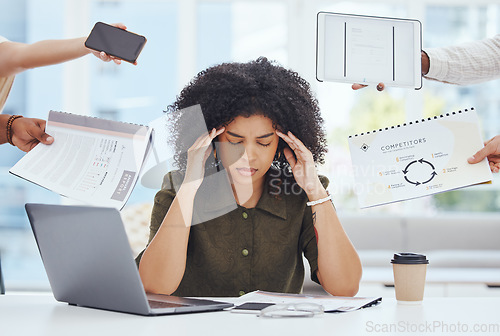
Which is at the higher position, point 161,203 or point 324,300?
point 161,203

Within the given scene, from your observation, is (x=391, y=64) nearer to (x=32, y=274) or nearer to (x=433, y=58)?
(x=433, y=58)

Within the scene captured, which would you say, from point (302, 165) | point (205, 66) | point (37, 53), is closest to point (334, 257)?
point (302, 165)

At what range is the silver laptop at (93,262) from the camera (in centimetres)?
91

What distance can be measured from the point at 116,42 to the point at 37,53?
31 cm

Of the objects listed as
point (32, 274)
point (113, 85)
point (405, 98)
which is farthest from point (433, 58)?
point (32, 274)

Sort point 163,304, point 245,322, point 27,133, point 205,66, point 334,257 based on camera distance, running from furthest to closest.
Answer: point 205,66 → point 334,257 → point 27,133 → point 163,304 → point 245,322

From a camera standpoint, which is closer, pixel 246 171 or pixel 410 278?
pixel 410 278

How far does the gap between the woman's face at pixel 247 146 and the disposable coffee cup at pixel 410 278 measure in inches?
17.4

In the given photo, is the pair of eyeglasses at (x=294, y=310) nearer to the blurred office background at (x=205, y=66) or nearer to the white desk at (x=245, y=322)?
the white desk at (x=245, y=322)

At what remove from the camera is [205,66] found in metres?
4.56

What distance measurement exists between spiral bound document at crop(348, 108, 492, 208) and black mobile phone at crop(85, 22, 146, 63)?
0.55m

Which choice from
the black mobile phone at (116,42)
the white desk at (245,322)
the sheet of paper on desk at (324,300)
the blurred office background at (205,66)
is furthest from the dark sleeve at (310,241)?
the blurred office background at (205,66)

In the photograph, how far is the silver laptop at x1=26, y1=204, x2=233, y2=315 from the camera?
91 cm

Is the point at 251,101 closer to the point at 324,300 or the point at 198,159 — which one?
the point at 198,159
